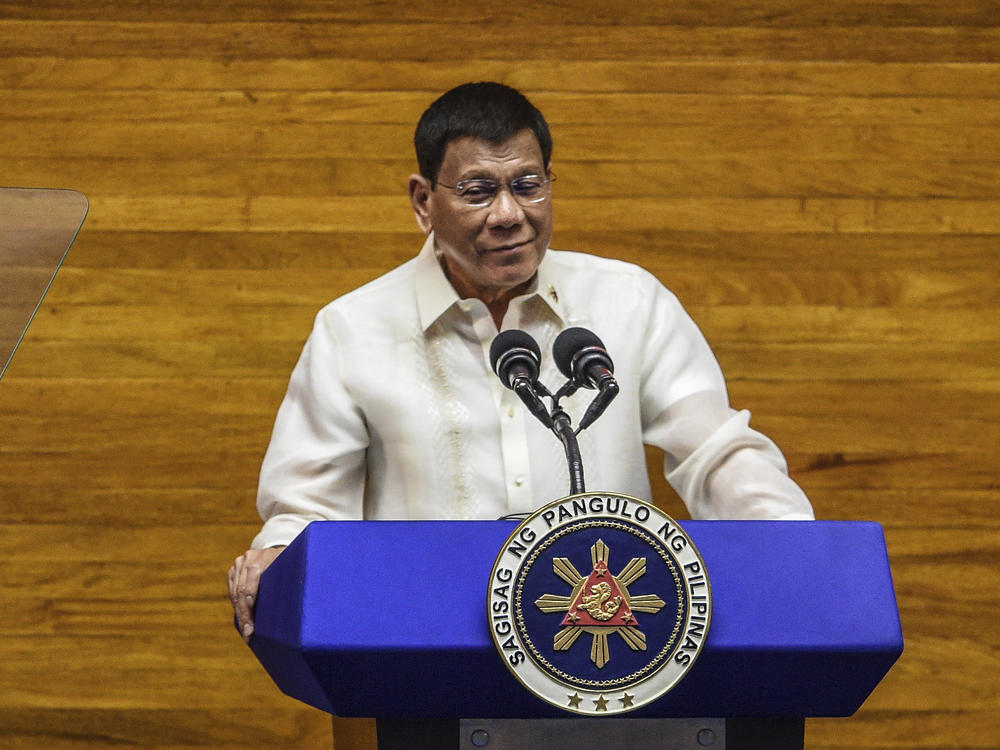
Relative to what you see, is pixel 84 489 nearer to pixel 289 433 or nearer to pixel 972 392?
A: pixel 289 433

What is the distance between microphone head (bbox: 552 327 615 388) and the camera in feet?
4.32

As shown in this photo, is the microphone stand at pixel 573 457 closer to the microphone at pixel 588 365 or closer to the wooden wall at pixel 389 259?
the microphone at pixel 588 365

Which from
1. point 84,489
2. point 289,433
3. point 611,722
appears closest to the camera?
point 611,722

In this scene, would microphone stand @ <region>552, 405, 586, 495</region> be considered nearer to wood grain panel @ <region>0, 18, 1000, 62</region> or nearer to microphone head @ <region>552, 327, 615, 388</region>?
microphone head @ <region>552, 327, 615, 388</region>

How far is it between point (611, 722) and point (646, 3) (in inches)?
69.0

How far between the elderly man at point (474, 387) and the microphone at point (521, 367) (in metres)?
0.56

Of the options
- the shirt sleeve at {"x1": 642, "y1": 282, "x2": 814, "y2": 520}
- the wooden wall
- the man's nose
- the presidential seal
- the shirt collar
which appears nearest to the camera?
the presidential seal

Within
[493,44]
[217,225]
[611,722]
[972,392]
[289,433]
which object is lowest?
[611,722]

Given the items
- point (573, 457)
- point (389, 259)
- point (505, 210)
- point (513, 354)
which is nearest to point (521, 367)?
point (513, 354)

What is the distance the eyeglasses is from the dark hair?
6 cm

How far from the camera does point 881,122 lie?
8.68 feet

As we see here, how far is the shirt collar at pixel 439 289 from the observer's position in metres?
1.98

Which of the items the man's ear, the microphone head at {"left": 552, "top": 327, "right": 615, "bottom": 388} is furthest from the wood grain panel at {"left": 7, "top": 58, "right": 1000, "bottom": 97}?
the microphone head at {"left": 552, "top": 327, "right": 615, "bottom": 388}

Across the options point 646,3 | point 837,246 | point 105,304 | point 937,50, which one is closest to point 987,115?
point 937,50
